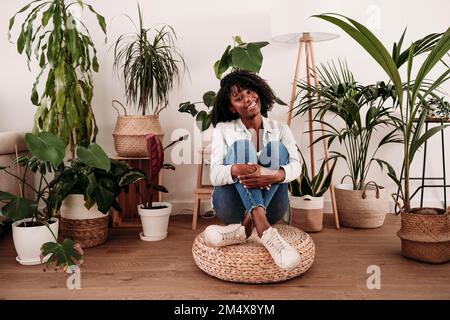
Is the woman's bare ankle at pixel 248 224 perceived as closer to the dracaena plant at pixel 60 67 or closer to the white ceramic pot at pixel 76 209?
the white ceramic pot at pixel 76 209

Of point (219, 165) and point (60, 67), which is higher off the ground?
point (60, 67)

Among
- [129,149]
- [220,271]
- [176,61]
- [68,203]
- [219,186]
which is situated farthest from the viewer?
[176,61]

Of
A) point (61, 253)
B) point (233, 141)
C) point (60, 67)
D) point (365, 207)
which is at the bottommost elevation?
point (61, 253)

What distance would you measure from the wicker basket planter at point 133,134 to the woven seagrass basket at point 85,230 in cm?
54

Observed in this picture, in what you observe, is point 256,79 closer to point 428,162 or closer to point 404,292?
point 404,292

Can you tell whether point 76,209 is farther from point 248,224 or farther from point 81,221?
point 248,224

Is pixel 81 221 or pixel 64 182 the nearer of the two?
pixel 64 182

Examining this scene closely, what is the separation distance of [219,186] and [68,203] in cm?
94

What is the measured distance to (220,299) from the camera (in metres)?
1.53

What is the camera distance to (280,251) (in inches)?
62.4

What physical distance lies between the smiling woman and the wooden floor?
0.18 metres

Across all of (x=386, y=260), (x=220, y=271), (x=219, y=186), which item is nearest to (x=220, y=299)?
(x=220, y=271)

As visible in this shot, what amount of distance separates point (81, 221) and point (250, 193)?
1052 millimetres

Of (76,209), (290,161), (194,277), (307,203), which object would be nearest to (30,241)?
(76,209)
